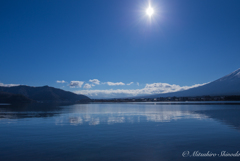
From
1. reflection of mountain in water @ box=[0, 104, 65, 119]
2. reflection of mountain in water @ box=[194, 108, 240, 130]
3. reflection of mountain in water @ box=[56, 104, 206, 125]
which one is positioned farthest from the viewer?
reflection of mountain in water @ box=[0, 104, 65, 119]

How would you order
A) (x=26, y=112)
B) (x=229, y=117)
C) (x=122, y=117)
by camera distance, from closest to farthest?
1. (x=229, y=117)
2. (x=122, y=117)
3. (x=26, y=112)

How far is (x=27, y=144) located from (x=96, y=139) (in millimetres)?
6131

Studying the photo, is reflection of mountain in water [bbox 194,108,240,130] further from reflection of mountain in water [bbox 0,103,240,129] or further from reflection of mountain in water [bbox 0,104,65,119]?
reflection of mountain in water [bbox 0,104,65,119]

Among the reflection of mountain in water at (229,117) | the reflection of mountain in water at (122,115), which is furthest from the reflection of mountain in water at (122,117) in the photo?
the reflection of mountain in water at (229,117)

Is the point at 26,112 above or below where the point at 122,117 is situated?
above

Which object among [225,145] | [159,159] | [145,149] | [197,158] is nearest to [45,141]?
[145,149]

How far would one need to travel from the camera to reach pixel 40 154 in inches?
508

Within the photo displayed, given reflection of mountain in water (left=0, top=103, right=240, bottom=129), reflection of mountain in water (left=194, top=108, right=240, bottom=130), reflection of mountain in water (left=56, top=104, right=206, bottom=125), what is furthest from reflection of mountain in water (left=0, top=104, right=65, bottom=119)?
reflection of mountain in water (left=194, top=108, right=240, bottom=130)

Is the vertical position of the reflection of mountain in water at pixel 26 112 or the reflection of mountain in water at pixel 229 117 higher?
the reflection of mountain in water at pixel 26 112

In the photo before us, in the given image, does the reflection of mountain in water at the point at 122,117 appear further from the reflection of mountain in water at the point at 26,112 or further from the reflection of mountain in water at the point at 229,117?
the reflection of mountain in water at the point at 26,112

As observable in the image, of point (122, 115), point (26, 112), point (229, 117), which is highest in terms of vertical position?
point (26, 112)

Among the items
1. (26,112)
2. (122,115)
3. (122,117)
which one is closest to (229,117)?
(122,117)

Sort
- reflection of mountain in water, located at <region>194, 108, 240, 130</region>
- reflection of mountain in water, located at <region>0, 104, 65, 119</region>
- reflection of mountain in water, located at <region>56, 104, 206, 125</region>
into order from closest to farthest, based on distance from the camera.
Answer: reflection of mountain in water, located at <region>194, 108, 240, 130</region>, reflection of mountain in water, located at <region>56, 104, 206, 125</region>, reflection of mountain in water, located at <region>0, 104, 65, 119</region>

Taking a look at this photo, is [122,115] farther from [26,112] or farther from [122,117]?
[26,112]
